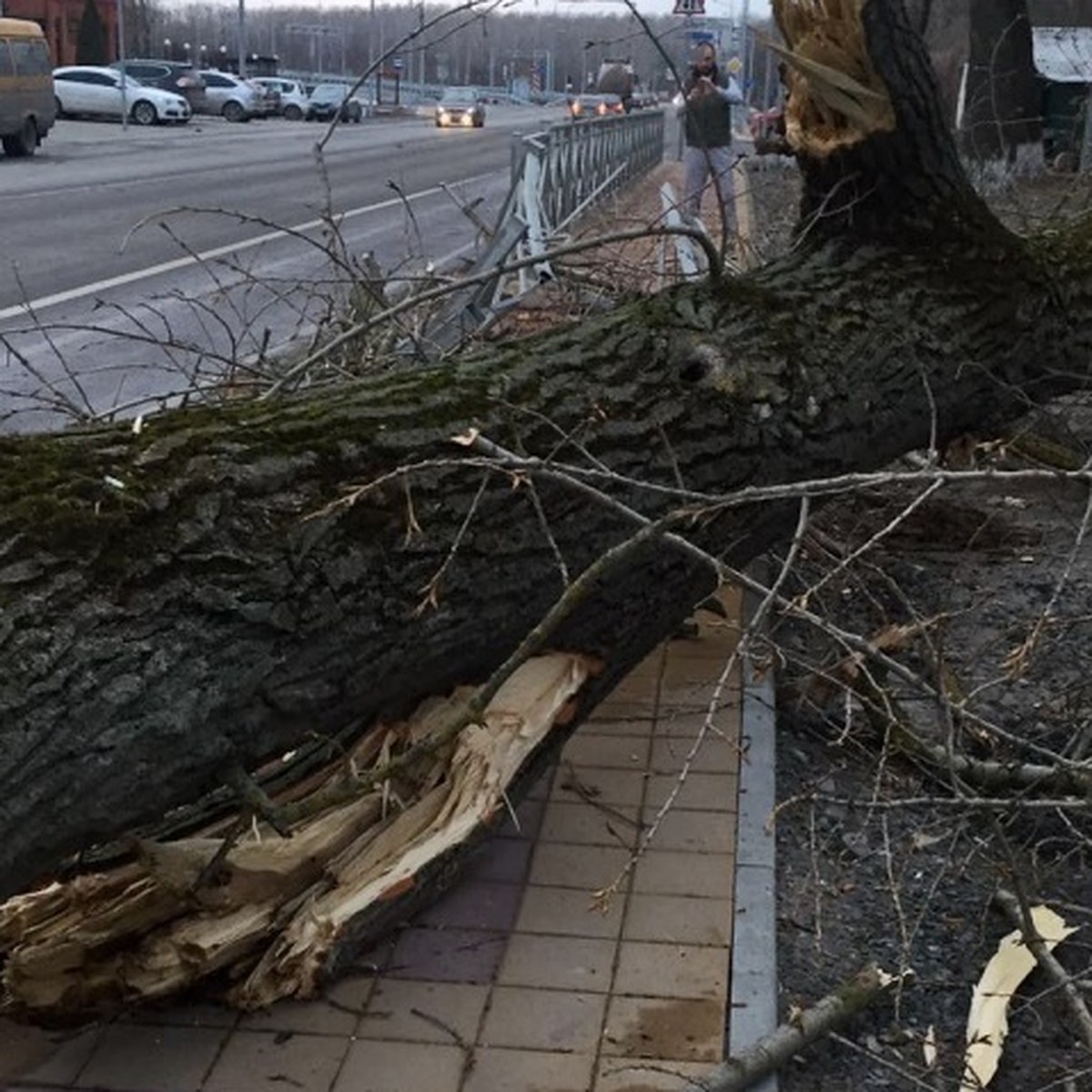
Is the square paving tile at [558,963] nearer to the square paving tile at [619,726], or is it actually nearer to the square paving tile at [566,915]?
the square paving tile at [566,915]

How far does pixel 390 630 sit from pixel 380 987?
31.1 inches

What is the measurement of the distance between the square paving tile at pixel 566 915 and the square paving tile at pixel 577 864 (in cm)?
5

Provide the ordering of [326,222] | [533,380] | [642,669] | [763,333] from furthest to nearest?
1. [326,222]
2. [642,669]
3. [763,333]
4. [533,380]

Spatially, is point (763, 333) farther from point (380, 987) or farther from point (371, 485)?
point (380, 987)

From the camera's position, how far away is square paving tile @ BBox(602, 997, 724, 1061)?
3.45 metres

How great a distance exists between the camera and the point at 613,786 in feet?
15.3

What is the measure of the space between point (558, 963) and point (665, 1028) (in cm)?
33

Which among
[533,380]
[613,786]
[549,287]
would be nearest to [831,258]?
[533,380]

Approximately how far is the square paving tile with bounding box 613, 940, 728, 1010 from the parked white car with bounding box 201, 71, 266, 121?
54481mm

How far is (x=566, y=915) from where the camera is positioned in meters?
3.98

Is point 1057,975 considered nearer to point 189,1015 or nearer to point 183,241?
point 189,1015

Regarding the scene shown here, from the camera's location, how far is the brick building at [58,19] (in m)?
59.8

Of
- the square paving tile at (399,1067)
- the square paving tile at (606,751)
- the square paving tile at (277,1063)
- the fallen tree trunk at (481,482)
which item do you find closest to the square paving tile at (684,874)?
the fallen tree trunk at (481,482)

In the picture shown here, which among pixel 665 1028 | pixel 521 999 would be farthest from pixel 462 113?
pixel 665 1028
